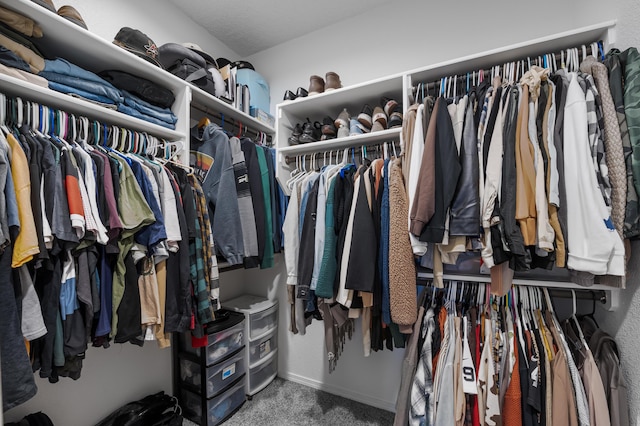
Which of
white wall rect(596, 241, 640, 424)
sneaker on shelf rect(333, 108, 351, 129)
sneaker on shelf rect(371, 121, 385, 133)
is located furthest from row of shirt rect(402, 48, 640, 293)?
sneaker on shelf rect(333, 108, 351, 129)

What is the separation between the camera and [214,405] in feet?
5.30

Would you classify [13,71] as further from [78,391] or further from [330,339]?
[330,339]

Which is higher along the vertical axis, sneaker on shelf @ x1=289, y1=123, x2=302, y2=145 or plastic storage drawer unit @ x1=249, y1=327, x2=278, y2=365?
sneaker on shelf @ x1=289, y1=123, x2=302, y2=145

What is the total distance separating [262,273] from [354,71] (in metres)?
1.76

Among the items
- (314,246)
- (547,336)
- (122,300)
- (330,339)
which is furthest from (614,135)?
(122,300)

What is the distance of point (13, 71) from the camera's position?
3.09 ft

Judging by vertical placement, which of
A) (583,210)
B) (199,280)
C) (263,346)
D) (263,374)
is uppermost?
(583,210)

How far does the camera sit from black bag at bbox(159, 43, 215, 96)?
5.03 feet

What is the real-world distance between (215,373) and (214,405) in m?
0.18

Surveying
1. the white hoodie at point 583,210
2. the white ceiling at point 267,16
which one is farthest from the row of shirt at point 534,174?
the white ceiling at point 267,16

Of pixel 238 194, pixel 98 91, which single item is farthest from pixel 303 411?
pixel 98 91

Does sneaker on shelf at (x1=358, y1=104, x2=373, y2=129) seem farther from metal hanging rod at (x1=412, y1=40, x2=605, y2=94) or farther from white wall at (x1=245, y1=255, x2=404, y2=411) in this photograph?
white wall at (x1=245, y1=255, x2=404, y2=411)

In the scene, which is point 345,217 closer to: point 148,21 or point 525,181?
point 525,181

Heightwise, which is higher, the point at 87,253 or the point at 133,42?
the point at 133,42
